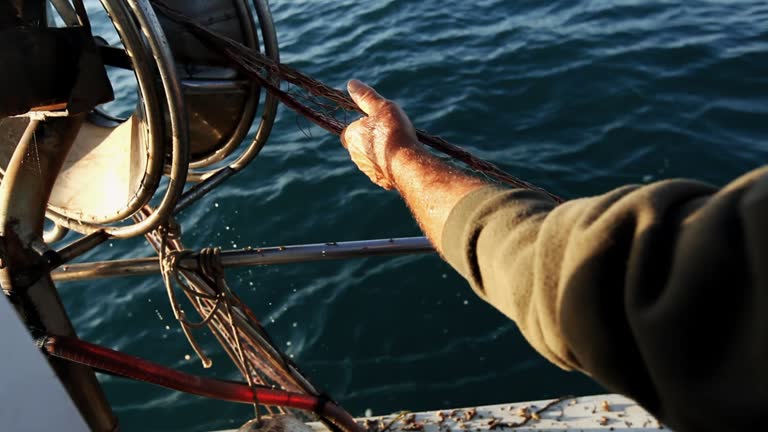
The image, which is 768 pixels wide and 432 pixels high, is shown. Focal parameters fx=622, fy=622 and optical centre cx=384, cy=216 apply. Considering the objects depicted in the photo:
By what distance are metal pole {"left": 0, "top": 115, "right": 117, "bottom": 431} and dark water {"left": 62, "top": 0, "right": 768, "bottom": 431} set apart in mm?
2130

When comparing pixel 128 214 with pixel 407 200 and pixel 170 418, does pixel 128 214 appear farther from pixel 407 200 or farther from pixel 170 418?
pixel 170 418

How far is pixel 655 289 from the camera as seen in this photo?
884 mm

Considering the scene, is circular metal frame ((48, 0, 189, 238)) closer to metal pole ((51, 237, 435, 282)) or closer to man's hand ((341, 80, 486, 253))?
metal pole ((51, 237, 435, 282))

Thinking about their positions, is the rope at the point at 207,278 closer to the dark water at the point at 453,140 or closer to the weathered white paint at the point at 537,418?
the weathered white paint at the point at 537,418

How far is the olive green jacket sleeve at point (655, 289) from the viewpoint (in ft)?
2.56

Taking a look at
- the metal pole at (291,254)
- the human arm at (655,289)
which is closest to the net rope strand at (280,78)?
the metal pole at (291,254)

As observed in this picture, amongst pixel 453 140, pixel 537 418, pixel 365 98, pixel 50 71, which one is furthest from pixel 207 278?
pixel 453 140

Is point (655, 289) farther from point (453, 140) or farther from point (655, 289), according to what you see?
point (453, 140)

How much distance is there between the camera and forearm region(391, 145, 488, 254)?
1463 mm

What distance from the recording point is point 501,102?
7340 mm

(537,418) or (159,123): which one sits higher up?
(159,123)

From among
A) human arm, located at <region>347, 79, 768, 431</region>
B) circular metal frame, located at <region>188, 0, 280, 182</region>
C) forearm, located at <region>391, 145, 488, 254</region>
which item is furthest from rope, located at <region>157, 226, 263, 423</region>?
human arm, located at <region>347, 79, 768, 431</region>

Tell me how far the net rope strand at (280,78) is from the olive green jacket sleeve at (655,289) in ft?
3.78

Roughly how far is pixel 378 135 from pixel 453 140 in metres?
4.95
